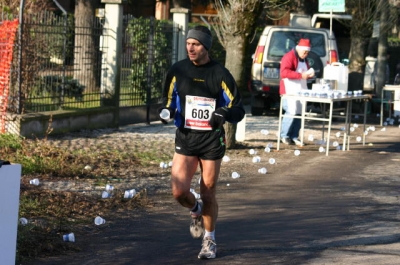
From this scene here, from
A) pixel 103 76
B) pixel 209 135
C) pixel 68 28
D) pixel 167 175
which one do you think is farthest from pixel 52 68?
pixel 209 135

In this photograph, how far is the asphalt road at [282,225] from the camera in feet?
24.6

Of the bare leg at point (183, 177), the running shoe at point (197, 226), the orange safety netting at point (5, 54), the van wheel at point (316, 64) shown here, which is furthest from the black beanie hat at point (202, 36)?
the van wheel at point (316, 64)

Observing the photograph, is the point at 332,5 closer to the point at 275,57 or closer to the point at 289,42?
the point at 289,42

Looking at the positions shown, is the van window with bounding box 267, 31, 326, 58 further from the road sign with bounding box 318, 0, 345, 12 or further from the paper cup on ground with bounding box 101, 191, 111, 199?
the paper cup on ground with bounding box 101, 191, 111, 199

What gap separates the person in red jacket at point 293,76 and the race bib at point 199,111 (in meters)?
7.25

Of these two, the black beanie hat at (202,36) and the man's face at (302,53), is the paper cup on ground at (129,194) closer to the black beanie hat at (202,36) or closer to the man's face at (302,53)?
the black beanie hat at (202,36)

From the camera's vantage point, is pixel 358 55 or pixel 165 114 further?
pixel 358 55

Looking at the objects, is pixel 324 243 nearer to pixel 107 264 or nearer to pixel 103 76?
pixel 107 264

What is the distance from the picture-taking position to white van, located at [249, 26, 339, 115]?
65.0ft

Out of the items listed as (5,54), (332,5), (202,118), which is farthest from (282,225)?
(332,5)

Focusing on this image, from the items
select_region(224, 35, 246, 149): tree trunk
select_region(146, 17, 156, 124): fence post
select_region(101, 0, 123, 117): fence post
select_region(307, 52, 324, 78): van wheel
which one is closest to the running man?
select_region(224, 35, 246, 149): tree trunk

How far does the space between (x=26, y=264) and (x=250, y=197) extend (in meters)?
3.91

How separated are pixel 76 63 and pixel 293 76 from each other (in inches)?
149

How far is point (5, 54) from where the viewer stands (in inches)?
558
